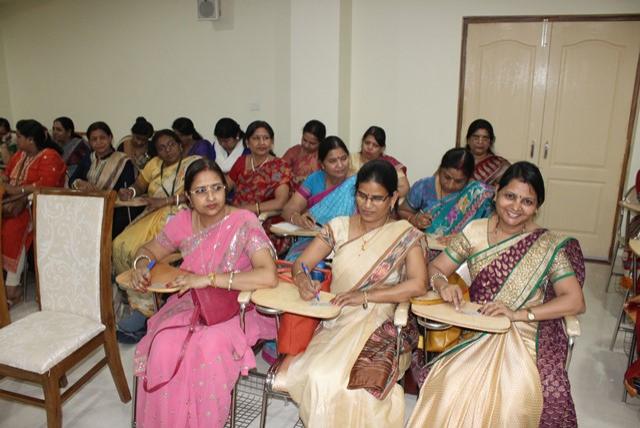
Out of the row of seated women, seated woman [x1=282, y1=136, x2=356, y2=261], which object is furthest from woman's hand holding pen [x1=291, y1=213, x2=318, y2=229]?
the row of seated women

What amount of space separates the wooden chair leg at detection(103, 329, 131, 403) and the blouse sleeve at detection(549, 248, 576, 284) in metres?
1.89

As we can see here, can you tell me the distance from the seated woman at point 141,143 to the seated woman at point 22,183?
709 millimetres

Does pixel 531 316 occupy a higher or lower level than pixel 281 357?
higher

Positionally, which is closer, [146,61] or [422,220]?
[422,220]

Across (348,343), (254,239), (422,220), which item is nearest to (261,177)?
(422,220)

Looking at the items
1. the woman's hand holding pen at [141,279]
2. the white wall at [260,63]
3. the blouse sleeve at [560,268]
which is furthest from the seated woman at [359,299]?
the white wall at [260,63]

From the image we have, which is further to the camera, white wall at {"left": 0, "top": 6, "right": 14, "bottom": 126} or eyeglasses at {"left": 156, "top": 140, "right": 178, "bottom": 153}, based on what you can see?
white wall at {"left": 0, "top": 6, "right": 14, "bottom": 126}

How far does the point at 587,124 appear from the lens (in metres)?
4.58

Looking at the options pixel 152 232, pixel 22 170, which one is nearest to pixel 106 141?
pixel 22 170

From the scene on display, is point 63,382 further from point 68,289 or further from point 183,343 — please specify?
point 183,343

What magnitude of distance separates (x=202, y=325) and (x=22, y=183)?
2.80 metres

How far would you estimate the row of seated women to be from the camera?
1.76 metres

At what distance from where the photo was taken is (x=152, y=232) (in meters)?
3.33

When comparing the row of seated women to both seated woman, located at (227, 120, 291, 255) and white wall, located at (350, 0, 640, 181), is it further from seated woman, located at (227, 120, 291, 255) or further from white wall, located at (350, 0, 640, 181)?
white wall, located at (350, 0, 640, 181)
